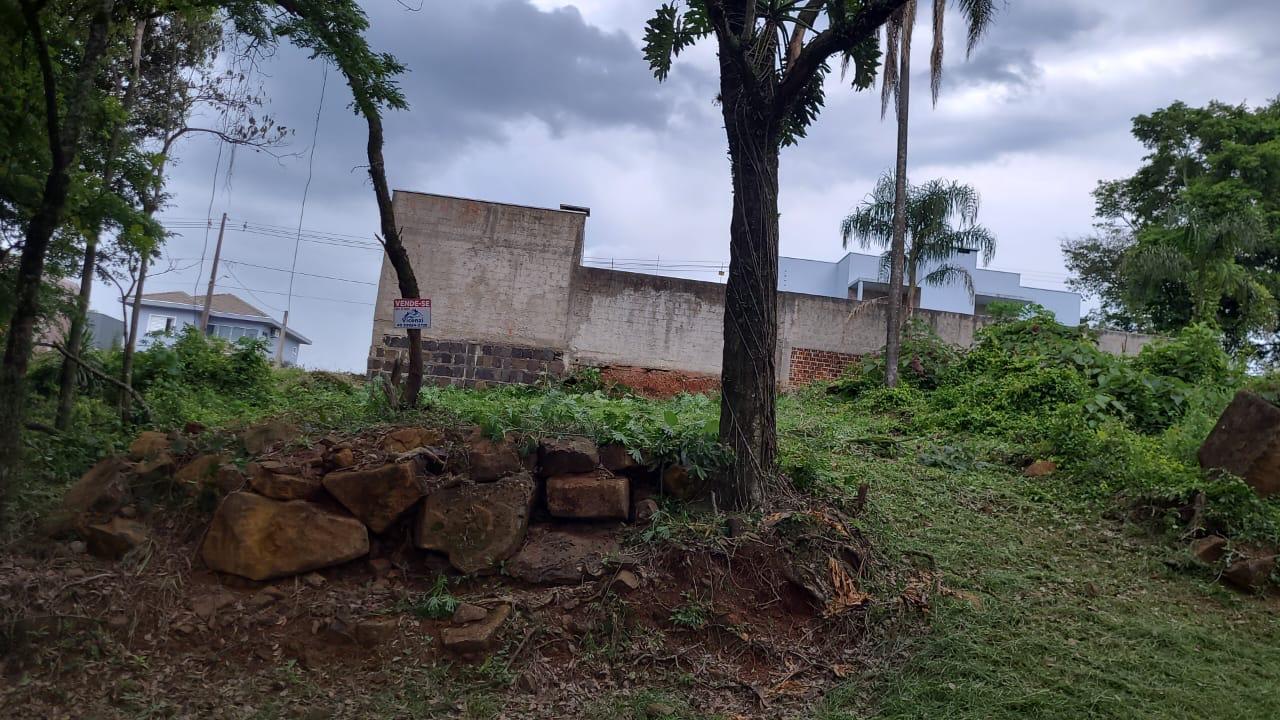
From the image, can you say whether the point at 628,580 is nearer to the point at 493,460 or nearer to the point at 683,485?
the point at 683,485

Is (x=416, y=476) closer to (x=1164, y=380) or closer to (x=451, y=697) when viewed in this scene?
(x=451, y=697)

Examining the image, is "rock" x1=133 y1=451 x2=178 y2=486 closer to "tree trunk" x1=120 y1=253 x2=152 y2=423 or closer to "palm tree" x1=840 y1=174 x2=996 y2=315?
"tree trunk" x1=120 y1=253 x2=152 y2=423

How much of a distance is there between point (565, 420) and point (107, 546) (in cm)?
292

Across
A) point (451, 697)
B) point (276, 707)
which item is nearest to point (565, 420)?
point (451, 697)

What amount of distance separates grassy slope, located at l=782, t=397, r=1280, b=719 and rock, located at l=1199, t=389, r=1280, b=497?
1080 millimetres

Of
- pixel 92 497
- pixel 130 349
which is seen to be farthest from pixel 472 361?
pixel 92 497

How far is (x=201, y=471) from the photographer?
543cm

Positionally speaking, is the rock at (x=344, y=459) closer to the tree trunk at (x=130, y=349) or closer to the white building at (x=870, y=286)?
the tree trunk at (x=130, y=349)

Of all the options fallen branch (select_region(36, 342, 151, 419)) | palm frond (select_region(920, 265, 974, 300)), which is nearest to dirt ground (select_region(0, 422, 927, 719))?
fallen branch (select_region(36, 342, 151, 419))

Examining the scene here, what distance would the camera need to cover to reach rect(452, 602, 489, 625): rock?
4.68 m

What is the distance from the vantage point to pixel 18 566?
15.9 ft

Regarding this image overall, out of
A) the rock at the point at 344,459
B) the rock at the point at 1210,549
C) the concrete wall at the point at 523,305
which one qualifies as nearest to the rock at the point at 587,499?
the rock at the point at 344,459

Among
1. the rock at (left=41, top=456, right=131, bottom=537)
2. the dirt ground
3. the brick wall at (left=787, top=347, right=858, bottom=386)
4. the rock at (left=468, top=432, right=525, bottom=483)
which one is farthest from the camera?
the brick wall at (left=787, top=347, right=858, bottom=386)

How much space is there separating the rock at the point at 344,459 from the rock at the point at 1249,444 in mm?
6906
